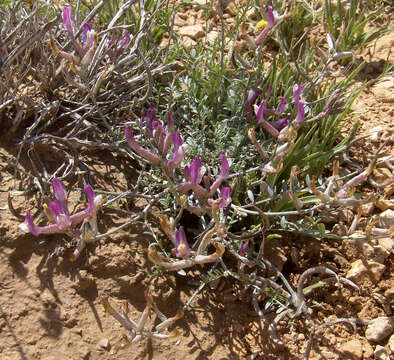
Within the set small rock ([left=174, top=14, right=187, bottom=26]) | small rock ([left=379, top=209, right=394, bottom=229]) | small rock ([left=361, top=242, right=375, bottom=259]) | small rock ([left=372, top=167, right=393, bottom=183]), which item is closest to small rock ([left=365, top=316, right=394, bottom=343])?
small rock ([left=361, top=242, right=375, bottom=259])

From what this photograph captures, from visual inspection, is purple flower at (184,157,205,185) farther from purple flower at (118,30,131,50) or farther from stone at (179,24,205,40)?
stone at (179,24,205,40)

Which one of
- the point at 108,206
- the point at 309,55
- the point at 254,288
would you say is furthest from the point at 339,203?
the point at 309,55

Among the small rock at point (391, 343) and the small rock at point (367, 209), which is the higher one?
the small rock at point (367, 209)

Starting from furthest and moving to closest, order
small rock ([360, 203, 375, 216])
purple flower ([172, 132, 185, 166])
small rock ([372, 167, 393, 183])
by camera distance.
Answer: small rock ([372, 167, 393, 183]), small rock ([360, 203, 375, 216]), purple flower ([172, 132, 185, 166])

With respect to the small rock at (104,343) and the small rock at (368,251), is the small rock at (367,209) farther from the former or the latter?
the small rock at (104,343)

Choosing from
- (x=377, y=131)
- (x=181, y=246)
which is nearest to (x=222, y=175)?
(x=181, y=246)

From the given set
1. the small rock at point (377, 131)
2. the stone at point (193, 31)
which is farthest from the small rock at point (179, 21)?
the small rock at point (377, 131)
